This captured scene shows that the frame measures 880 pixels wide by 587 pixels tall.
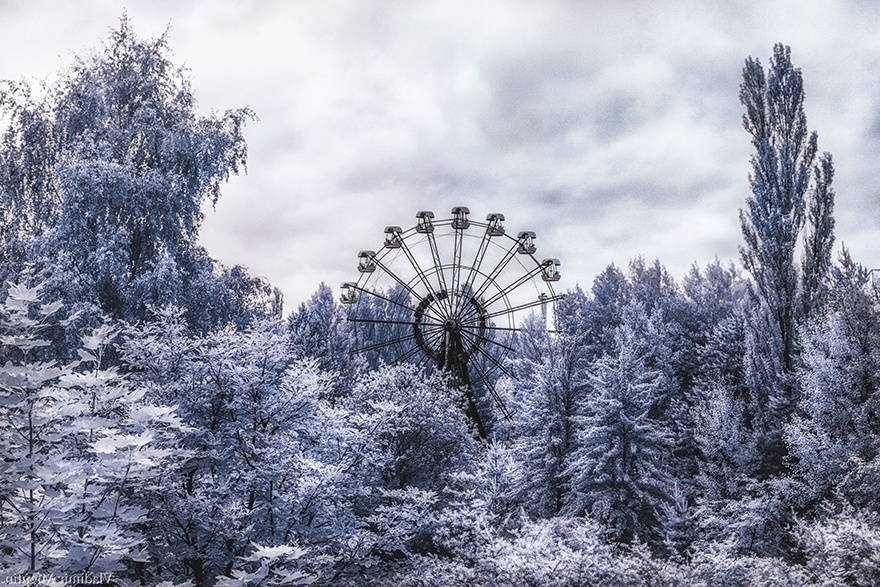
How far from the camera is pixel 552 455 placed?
18.4m

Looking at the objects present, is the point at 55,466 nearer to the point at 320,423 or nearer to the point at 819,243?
the point at 320,423

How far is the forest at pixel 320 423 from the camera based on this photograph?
22.7 feet

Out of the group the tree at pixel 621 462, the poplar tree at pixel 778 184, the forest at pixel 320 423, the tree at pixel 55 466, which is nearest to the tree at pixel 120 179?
the forest at pixel 320 423

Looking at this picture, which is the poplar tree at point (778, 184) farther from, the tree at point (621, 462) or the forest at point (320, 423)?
the tree at point (621, 462)

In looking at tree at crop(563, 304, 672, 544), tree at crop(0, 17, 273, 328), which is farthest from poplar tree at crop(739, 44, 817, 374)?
tree at crop(0, 17, 273, 328)

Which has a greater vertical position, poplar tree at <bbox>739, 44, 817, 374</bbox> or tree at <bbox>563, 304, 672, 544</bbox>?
poplar tree at <bbox>739, 44, 817, 374</bbox>

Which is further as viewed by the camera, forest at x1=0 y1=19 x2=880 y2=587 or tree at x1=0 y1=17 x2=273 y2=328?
tree at x1=0 y1=17 x2=273 y2=328

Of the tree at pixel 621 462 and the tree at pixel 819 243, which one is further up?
the tree at pixel 819 243

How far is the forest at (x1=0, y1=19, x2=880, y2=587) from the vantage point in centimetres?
692

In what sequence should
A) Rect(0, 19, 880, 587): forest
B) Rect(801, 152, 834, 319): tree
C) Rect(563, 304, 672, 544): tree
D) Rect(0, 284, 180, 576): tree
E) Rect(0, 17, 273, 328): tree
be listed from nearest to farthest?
Rect(0, 284, 180, 576): tree < Rect(0, 19, 880, 587): forest < Rect(0, 17, 273, 328): tree < Rect(563, 304, 672, 544): tree < Rect(801, 152, 834, 319): tree

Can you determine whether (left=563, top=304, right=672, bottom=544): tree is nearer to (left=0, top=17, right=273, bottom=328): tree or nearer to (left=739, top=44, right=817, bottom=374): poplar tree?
(left=739, top=44, right=817, bottom=374): poplar tree

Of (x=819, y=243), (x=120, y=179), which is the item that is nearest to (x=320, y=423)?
(x=120, y=179)

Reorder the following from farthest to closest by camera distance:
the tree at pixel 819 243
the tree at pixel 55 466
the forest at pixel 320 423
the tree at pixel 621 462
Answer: the tree at pixel 819 243
the tree at pixel 621 462
the forest at pixel 320 423
the tree at pixel 55 466

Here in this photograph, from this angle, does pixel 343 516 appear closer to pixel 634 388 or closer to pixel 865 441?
pixel 634 388
